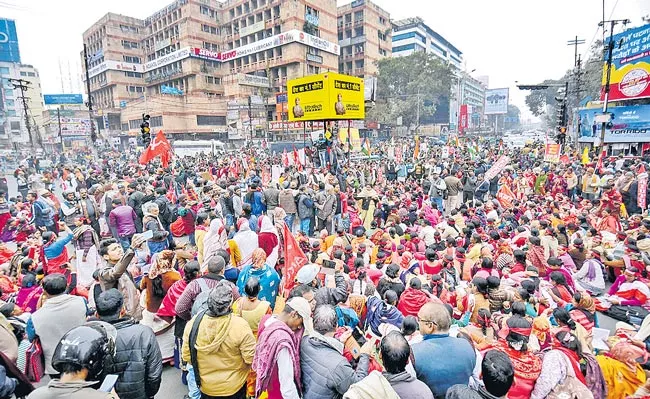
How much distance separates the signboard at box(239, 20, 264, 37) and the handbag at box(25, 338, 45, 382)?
174ft

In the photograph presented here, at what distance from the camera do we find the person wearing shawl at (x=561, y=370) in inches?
101

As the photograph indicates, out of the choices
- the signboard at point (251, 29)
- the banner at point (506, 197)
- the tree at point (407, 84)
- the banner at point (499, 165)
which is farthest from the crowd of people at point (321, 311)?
the signboard at point (251, 29)

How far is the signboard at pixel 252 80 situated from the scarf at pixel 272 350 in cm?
4432

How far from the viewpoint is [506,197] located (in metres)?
11.1

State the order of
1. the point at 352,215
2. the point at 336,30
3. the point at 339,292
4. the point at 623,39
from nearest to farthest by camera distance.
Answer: the point at 339,292, the point at 352,215, the point at 623,39, the point at 336,30

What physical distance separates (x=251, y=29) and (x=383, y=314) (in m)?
54.6

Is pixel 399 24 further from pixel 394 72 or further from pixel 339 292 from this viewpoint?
pixel 339 292

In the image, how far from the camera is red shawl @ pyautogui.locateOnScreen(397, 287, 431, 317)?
406 centimetres

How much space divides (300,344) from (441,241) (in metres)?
4.74

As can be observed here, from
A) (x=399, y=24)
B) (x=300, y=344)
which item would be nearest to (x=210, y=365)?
(x=300, y=344)

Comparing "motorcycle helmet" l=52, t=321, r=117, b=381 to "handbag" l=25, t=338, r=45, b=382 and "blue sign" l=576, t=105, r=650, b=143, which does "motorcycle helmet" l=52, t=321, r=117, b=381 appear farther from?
"blue sign" l=576, t=105, r=650, b=143

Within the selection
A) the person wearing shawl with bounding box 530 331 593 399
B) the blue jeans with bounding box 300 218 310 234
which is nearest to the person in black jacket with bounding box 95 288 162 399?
the person wearing shawl with bounding box 530 331 593 399

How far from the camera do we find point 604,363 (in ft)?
9.61

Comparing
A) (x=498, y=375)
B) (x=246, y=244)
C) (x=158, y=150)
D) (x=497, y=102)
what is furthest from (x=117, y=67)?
(x=497, y=102)
